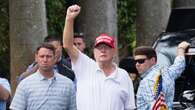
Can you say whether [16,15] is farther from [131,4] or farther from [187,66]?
[131,4]

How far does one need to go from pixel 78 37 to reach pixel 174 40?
1256mm

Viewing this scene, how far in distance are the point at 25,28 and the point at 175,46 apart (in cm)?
276

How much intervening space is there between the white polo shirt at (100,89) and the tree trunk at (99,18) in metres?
6.11

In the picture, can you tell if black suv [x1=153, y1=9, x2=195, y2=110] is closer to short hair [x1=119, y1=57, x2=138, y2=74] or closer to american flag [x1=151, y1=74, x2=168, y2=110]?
short hair [x1=119, y1=57, x2=138, y2=74]

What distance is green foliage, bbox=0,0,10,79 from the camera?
17692 millimetres

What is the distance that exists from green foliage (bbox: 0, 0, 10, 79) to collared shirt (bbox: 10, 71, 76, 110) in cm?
930

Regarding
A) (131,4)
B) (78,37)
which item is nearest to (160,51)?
(78,37)

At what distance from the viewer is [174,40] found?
1054 cm

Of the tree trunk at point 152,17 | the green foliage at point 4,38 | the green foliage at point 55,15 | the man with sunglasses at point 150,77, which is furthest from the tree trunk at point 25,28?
the green foliage at point 55,15

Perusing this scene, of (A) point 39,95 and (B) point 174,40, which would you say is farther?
(B) point 174,40

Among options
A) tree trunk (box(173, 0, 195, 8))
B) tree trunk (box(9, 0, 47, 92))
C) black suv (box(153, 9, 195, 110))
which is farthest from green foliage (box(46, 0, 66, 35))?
black suv (box(153, 9, 195, 110))

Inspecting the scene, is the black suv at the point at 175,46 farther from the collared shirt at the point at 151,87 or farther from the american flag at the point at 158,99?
the american flag at the point at 158,99

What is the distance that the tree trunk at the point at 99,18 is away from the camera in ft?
45.9

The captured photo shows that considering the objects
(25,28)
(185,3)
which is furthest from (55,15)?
(25,28)
